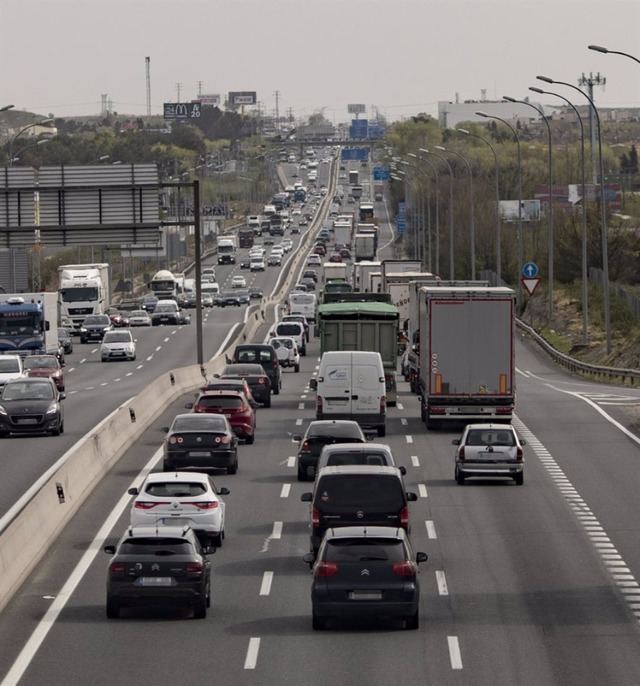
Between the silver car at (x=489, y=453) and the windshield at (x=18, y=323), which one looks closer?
the silver car at (x=489, y=453)

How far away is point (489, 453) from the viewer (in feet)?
127

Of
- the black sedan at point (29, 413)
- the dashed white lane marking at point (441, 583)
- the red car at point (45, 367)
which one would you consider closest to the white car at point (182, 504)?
the dashed white lane marking at point (441, 583)

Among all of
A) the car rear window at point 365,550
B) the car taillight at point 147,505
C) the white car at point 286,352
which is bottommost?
the white car at point 286,352

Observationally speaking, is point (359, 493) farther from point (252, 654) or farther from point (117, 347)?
point (117, 347)

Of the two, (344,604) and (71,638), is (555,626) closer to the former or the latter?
(344,604)

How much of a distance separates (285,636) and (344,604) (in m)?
0.92

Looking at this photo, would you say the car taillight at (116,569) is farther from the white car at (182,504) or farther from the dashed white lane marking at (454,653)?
the white car at (182,504)

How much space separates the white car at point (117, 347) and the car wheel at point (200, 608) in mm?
64984

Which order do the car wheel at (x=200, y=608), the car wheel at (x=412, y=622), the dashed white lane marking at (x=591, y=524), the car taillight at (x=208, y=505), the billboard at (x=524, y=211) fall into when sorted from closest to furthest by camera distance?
the car wheel at (x=412, y=622) → the car wheel at (x=200, y=608) → the dashed white lane marking at (x=591, y=524) → the car taillight at (x=208, y=505) → the billboard at (x=524, y=211)

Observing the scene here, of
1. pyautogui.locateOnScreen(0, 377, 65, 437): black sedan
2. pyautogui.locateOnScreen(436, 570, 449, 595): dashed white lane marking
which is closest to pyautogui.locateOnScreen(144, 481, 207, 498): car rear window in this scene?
pyautogui.locateOnScreen(436, 570, 449, 595): dashed white lane marking

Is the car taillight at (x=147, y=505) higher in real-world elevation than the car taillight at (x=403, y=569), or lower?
lower

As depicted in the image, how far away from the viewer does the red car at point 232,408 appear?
1837 inches

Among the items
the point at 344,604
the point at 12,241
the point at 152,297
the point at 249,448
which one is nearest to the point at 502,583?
the point at 344,604

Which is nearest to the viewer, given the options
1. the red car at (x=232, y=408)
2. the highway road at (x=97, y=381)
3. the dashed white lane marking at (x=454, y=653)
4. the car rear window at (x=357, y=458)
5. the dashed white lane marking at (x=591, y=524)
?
the dashed white lane marking at (x=454, y=653)
